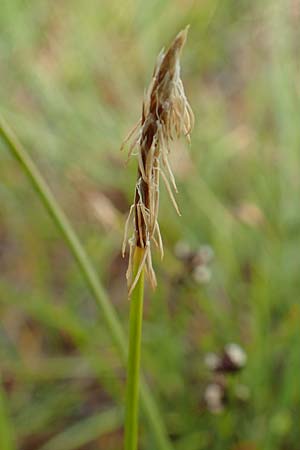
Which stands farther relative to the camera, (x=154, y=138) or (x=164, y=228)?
(x=164, y=228)

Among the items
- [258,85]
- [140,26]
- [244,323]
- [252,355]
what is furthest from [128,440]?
[140,26]

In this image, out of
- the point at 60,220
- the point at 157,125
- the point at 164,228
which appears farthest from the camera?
the point at 164,228

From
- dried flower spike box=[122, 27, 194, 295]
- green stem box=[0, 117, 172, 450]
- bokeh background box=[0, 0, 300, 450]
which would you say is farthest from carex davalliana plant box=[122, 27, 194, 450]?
bokeh background box=[0, 0, 300, 450]

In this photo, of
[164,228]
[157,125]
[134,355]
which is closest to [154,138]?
[157,125]

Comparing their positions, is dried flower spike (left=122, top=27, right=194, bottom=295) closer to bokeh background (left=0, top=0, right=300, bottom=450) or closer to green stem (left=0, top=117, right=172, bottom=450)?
green stem (left=0, top=117, right=172, bottom=450)

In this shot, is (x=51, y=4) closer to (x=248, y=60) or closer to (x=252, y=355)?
(x=248, y=60)

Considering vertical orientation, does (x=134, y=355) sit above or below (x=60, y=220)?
below

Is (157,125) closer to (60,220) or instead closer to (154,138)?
(154,138)

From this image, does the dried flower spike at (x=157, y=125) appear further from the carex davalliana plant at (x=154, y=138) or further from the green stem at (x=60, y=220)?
the green stem at (x=60, y=220)
